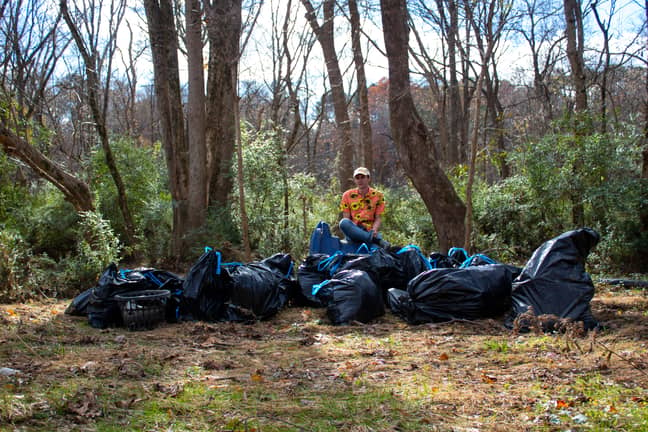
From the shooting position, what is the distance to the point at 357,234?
6387 millimetres

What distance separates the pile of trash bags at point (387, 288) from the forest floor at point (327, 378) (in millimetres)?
221

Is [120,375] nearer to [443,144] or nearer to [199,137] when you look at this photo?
[199,137]

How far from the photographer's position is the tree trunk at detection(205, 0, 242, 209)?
31.3ft

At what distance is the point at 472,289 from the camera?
4.68 metres

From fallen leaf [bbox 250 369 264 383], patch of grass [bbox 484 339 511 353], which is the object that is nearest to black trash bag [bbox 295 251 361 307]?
patch of grass [bbox 484 339 511 353]

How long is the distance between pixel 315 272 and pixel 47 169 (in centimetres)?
420

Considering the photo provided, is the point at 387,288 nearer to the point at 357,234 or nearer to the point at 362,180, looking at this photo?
the point at 357,234

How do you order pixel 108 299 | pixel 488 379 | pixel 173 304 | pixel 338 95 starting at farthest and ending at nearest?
pixel 338 95, pixel 173 304, pixel 108 299, pixel 488 379

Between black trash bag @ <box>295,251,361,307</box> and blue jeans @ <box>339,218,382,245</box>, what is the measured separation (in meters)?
0.68

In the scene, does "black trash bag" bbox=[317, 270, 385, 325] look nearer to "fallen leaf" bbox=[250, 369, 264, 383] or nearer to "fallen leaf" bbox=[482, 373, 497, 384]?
"fallen leaf" bbox=[250, 369, 264, 383]

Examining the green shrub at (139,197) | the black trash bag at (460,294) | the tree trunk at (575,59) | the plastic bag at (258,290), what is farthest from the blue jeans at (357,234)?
the tree trunk at (575,59)

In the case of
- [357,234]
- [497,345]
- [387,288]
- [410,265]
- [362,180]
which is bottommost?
[497,345]

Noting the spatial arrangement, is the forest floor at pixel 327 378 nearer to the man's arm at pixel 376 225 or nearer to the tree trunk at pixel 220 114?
the man's arm at pixel 376 225

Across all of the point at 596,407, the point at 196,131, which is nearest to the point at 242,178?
the point at 196,131
